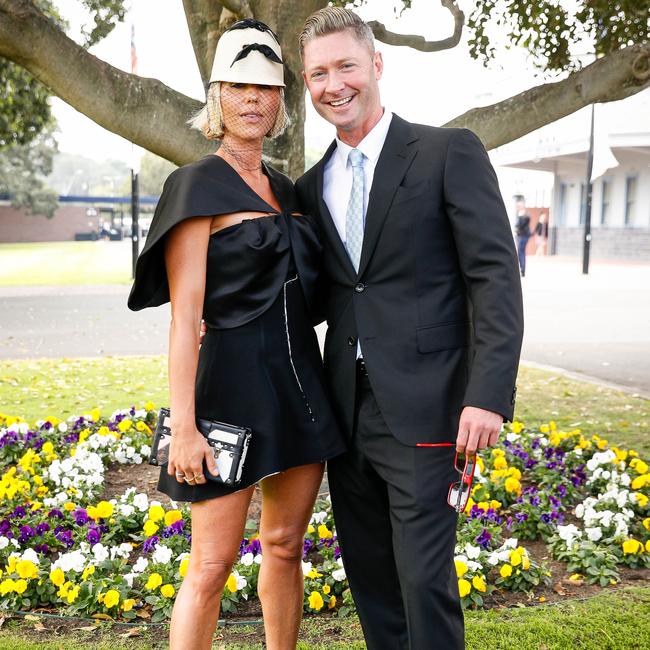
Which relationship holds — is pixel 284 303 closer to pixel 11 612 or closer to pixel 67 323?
pixel 11 612

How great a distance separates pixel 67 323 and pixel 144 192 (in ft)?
308

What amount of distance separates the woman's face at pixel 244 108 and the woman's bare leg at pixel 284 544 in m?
1.15

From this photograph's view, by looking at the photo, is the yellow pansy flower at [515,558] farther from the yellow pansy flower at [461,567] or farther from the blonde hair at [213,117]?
the blonde hair at [213,117]

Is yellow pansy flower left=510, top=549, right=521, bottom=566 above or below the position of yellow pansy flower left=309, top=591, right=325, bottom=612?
above

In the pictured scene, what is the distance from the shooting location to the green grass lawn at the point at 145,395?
23.5 ft

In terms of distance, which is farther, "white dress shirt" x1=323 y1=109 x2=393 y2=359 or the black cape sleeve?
"white dress shirt" x1=323 y1=109 x2=393 y2=359

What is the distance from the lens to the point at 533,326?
13445mm

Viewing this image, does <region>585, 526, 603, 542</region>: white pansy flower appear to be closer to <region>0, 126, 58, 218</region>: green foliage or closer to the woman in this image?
the woman

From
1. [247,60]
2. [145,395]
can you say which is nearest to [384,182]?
[247,60]

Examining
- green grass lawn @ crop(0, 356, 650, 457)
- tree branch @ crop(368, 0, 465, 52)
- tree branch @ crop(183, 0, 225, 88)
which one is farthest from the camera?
green grass lawn @ crop(0, 356, 650, 457)

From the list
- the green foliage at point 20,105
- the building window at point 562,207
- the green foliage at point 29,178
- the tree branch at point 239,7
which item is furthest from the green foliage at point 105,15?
the green foliage at point 29,178

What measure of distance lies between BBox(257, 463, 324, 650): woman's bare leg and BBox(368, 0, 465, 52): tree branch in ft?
14.1

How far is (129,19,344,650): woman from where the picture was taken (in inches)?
103

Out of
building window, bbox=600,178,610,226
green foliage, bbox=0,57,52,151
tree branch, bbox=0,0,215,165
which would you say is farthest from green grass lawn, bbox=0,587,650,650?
building window, bbox=600,178,610,226
